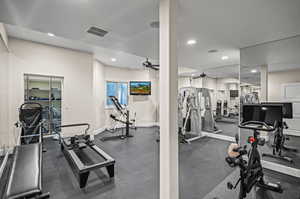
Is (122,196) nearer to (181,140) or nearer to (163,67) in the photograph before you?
(163,67)

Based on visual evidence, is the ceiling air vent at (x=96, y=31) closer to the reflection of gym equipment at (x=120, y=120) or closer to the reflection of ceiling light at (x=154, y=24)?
the reflection of ceiling light at (x=154, y=24)

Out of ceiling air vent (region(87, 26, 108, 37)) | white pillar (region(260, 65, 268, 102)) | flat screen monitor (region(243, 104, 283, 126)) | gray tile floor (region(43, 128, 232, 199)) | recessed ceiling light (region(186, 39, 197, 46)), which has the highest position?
recessed ceiling light (region(186, 39, 197, 46))

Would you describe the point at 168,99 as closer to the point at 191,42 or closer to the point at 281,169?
the point at 191,42

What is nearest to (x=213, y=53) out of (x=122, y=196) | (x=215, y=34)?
(x=215, y=34)

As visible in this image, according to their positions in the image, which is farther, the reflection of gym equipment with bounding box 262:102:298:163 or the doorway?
the doorway

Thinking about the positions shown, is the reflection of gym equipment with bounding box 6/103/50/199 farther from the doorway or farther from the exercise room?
the doorway

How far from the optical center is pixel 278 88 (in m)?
2.93

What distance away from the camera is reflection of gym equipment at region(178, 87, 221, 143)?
5467 millimetres

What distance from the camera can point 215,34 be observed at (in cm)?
268

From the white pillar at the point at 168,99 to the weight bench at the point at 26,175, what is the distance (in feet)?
5.18

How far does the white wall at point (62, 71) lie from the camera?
382cm

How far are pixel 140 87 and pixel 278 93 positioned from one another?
17.9 feet

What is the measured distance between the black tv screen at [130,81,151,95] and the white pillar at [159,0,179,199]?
5.63 metres

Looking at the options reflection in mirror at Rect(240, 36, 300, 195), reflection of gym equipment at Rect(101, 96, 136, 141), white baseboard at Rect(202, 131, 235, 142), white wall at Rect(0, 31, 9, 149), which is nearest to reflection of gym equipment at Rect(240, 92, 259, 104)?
reflection in mirror at Rect(240, 36, 300, 195)
